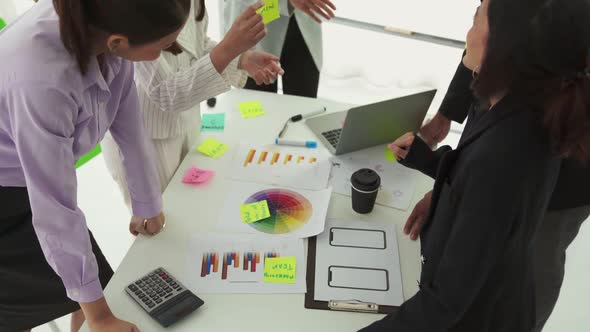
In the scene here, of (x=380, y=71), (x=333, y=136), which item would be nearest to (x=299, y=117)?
(x=333, y=136)

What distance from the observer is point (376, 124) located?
5.03 feet

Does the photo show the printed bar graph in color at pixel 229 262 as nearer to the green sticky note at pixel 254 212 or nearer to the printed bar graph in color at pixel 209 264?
the printed bar graph in color at pixel 209 264

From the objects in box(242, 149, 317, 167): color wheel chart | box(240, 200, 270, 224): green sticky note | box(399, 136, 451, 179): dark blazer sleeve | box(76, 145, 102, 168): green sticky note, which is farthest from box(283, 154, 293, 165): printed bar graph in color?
box(76, 145, 102, 168): green sticky note

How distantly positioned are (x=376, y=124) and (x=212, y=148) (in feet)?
1.76

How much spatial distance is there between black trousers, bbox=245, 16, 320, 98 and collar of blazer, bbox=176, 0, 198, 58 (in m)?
0.65

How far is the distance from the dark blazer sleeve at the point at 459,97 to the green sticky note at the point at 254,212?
68cm

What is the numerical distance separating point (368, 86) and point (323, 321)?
2.32 metres

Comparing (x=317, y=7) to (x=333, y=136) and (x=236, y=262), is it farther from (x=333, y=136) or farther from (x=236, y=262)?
(x=236, y=262)

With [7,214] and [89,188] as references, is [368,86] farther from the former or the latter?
[7,214]

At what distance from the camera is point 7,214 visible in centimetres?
116

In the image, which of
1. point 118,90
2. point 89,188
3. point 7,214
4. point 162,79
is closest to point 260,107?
point 162,79

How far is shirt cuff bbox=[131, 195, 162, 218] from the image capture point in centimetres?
123

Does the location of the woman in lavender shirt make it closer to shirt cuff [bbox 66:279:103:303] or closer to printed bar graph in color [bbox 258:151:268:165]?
shirt cuff [bbox 66:279:103:303]

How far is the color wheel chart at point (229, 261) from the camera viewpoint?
1177 millimetres
